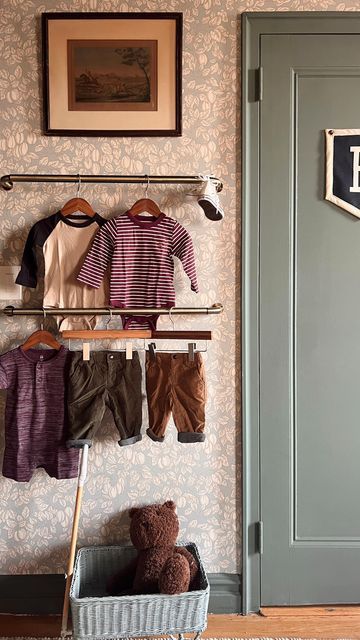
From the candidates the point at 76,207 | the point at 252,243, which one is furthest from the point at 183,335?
the point at 76,207

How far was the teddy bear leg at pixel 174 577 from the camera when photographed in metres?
1.74

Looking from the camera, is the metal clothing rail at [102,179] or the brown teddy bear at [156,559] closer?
the brown teddy bear at [156,559]

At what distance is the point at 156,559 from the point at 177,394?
54cm

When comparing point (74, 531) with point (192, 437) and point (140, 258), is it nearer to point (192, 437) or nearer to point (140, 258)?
point (192, 437)

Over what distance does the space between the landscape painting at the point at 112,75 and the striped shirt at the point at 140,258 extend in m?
0.42

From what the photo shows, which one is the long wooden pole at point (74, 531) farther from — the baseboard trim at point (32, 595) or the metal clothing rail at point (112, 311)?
the metal clothing rail at point (112, 311)

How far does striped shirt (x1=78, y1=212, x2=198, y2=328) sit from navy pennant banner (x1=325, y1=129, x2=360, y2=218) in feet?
1.85

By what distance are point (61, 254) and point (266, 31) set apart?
1.08 m

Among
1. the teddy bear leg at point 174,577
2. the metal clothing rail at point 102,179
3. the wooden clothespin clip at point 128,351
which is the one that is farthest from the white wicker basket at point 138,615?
the metal clothing rail at point 102,179

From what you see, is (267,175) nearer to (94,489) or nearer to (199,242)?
(199,242)

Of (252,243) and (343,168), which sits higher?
(343,168)

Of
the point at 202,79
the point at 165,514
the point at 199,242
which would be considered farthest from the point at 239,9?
the point at 165,514

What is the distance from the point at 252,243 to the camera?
2041 millimetres

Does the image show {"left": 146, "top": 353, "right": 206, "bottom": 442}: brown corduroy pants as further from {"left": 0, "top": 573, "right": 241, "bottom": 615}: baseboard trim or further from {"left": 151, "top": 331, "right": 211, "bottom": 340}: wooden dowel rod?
{"left": 0, "top": 573, "right": 241, "bottom": 615}: baseboard trim
